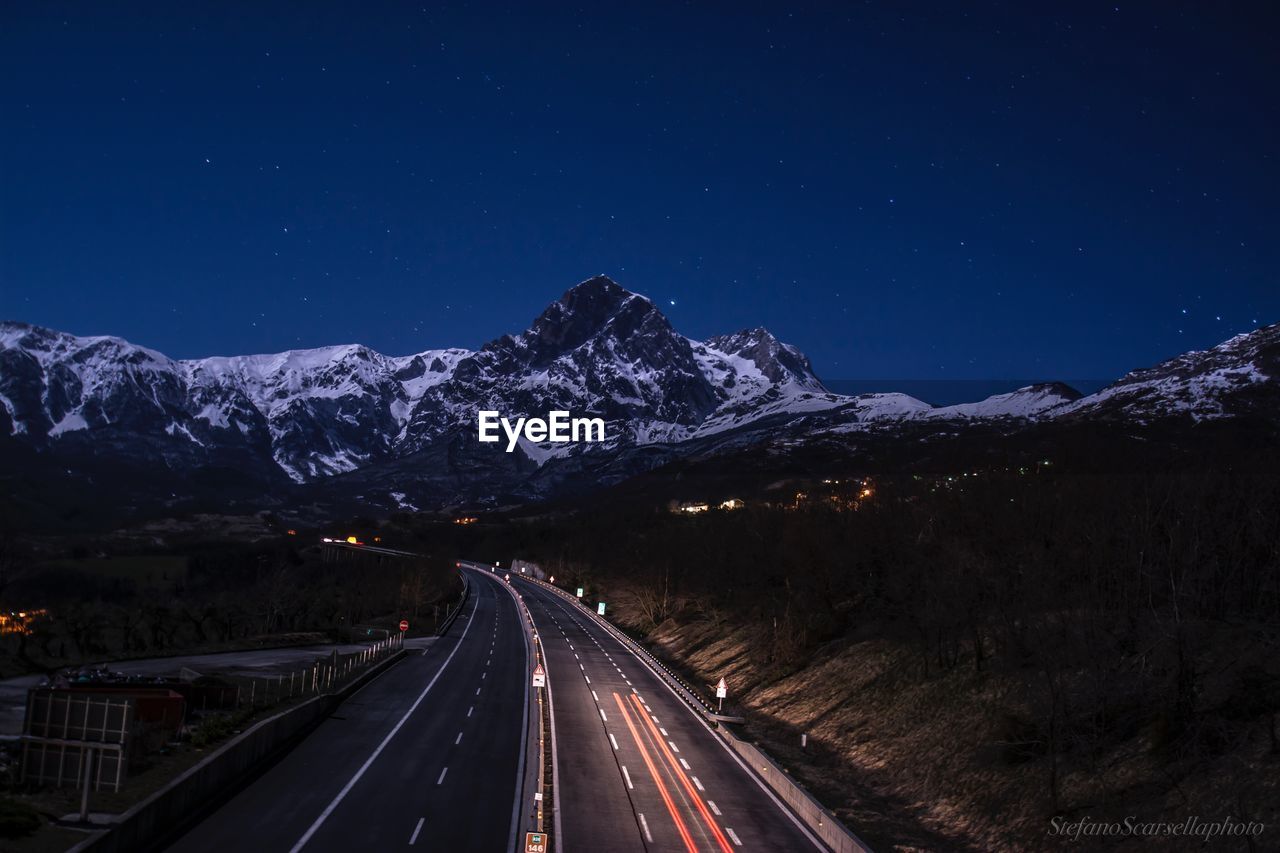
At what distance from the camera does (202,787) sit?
28.0 m

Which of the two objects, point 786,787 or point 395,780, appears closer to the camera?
point 395,780

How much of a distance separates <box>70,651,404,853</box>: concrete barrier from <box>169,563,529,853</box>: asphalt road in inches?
17.7

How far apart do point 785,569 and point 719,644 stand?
11.9 m

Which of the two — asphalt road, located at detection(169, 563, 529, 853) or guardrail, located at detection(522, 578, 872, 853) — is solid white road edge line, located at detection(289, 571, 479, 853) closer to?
asphalt road, located at detection(169, 563, 529, 853)

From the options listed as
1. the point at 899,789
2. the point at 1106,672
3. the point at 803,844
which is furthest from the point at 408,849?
the point at 1106,672

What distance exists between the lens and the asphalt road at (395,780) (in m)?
26.7

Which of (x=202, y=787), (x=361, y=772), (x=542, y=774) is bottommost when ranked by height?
(x=361, y=772)

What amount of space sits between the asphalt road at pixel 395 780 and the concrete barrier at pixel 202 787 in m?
0.45

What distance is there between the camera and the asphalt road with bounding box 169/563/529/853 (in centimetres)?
2666

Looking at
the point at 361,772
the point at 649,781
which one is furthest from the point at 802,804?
the point at 361,772

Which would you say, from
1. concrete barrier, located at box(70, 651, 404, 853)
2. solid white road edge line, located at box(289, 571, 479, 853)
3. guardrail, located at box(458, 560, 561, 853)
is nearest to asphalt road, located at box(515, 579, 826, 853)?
guardrail, located at box(458, 560, 561, 853)

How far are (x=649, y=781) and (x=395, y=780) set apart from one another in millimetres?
9038

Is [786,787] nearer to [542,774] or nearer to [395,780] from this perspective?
[542,774]

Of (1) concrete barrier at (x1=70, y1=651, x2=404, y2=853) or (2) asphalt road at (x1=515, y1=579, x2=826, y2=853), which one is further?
(2) asphalt road at (x1=515, y1=579, x2=826, y2=853)
